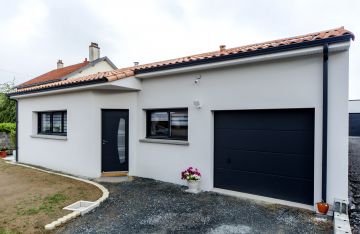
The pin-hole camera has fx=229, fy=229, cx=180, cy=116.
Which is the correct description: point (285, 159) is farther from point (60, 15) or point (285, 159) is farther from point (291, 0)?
point (60, 15)

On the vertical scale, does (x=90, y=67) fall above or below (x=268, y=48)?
above

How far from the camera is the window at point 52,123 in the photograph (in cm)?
1045

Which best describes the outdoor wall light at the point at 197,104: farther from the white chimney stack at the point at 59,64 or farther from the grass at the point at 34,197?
the white chimney stack at the point at 59,64

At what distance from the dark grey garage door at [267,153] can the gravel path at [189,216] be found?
557 mm

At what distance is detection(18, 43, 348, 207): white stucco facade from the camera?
532 cm

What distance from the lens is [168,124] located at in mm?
8453

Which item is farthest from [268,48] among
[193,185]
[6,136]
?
[6,136]

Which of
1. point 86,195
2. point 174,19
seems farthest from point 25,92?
point 174,19

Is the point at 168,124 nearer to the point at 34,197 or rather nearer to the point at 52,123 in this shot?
the point at 34,197

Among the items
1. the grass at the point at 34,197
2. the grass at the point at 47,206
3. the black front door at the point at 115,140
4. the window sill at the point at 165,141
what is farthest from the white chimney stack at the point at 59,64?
the grass at the point at 47,206

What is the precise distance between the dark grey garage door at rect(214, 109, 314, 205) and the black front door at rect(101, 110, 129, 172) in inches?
148

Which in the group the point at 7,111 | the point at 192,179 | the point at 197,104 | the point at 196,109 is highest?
the point at 7,111

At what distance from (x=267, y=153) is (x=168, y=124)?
11.8 feet

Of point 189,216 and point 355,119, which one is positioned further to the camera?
point 355,119
